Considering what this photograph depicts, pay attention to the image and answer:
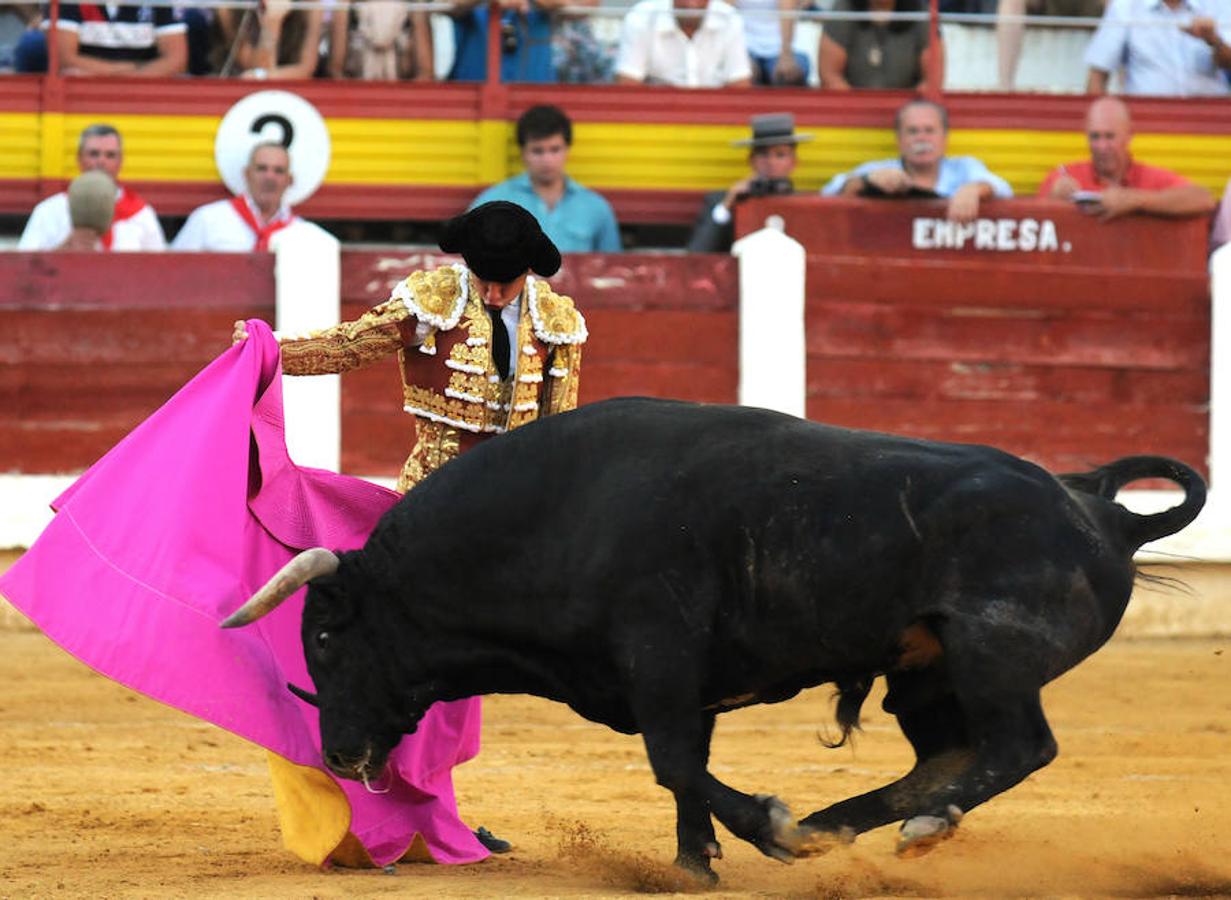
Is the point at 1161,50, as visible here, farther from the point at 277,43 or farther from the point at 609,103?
the point at 277,43

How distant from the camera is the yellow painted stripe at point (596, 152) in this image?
8.92m

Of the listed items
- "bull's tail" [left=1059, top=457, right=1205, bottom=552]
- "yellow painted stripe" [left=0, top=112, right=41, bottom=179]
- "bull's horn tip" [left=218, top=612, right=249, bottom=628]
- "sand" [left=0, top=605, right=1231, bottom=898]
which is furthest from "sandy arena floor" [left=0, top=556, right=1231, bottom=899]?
"yellow painted stripe" [left=0, top=112, right=41, bottom=179]

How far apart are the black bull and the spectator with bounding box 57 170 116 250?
14.0 feet

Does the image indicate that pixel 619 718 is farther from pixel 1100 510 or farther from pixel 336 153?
pixel 336 153

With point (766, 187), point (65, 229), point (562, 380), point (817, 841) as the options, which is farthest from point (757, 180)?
point (817, 841)

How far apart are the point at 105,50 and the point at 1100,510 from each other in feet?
19.4

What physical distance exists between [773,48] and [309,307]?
2.29 m

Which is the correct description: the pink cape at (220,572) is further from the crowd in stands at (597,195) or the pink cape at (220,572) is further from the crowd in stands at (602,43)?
the crowd in stands at (602,43)

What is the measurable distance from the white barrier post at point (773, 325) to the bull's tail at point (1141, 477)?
163 inches

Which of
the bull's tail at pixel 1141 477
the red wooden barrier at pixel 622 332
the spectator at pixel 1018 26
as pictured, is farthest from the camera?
the spectator at pixel 1018 26

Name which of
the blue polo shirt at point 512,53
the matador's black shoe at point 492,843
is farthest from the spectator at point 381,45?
the matador's black shoe at point 492,843

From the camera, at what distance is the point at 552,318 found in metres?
4.51

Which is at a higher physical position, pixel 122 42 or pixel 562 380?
pixel 122 42

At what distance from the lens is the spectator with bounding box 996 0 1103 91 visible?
9141 millimetres
